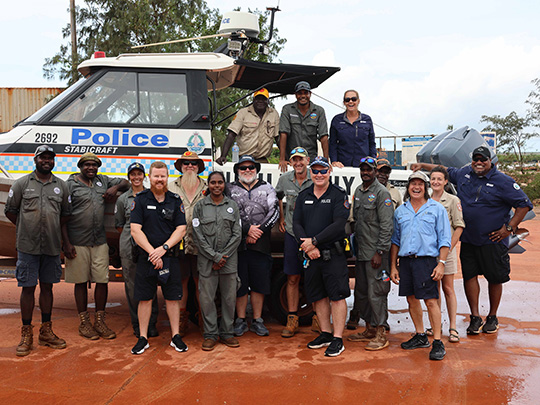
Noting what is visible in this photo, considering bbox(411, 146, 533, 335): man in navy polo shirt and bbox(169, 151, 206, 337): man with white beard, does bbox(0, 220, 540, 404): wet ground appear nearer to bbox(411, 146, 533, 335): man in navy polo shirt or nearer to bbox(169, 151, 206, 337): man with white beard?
bbox(411, 146, 533, 335): man in navy polo shirt

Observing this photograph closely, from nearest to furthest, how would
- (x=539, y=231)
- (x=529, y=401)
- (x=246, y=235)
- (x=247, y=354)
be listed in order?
(x=529, y=401)
(x=247, y=354)
(x=246, y=235)
(x=539, y=231)

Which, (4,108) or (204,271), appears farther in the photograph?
(4,108)

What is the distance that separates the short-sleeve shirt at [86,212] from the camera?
517 centimetres

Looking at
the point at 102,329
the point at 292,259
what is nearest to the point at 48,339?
the point at 102,329

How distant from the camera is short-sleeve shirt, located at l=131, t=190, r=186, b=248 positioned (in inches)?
191

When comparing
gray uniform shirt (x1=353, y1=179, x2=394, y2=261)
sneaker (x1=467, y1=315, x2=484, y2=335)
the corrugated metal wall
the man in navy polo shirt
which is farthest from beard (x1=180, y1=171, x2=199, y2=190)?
the corrugated metal wall

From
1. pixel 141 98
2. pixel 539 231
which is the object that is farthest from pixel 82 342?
pixel 539 231

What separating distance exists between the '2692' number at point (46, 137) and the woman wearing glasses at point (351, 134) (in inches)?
122

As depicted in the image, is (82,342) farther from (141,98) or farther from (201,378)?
(141,98)

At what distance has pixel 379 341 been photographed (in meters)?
5.09

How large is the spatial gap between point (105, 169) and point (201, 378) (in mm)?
2549

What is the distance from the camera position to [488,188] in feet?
18.3

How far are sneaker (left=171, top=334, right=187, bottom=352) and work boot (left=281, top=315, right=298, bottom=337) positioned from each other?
1094 millimetres

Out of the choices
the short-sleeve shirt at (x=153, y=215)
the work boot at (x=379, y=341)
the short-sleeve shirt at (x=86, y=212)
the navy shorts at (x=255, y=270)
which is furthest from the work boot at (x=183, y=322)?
the work boot at (x=379, y=341)
